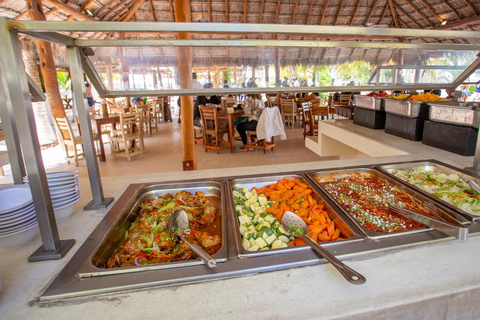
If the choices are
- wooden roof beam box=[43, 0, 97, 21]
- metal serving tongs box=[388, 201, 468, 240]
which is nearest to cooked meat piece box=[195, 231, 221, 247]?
metal serving tongs box=[388, 201, 468, 240]

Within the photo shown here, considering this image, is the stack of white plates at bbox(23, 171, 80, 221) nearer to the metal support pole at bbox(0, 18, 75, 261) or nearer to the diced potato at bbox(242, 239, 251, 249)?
the metal support pole at bbox(0, 18, 75, 261)

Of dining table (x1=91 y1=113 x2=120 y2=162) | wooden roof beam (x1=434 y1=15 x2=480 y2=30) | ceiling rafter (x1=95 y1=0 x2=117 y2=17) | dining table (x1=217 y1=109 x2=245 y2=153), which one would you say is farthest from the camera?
wooden roof beam (x1=434 y1=15 x2=480 y2=30)

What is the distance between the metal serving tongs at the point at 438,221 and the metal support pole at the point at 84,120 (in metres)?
1.18

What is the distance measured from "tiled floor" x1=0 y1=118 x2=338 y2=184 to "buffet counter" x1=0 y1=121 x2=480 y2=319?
3.65 m

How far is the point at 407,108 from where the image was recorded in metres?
2.11

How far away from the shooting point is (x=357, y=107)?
9.68 feet

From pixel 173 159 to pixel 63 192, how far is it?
3.99 metres

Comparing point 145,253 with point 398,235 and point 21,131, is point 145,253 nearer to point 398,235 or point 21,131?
point 21,131

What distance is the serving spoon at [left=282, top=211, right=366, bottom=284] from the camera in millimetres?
651

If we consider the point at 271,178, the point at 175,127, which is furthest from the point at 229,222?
the point at 175,127

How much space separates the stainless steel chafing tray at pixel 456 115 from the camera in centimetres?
160

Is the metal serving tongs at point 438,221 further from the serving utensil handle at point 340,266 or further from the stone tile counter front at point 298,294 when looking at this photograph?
the serving utensil handle at point 340,266

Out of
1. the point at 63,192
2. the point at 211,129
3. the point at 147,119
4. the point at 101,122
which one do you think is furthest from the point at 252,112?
the point at 63,192

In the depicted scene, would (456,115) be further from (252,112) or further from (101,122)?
(101,122)
